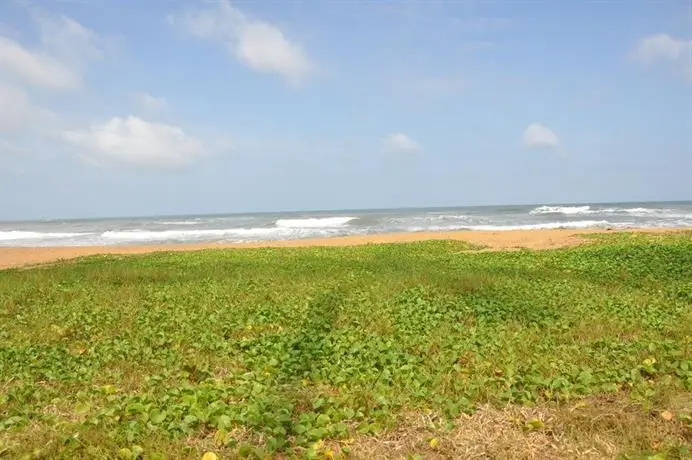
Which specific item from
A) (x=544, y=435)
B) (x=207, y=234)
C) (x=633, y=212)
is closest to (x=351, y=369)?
(x=544, y=435)

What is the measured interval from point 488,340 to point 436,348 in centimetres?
85

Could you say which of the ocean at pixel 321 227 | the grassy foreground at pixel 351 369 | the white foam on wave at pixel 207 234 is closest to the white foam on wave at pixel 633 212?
the ocean at pixel 321 227

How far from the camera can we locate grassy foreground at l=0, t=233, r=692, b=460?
4668 millimetres

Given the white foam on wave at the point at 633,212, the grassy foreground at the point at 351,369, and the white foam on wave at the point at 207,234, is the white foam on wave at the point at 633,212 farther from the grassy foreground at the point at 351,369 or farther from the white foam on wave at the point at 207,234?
the grassy foreground at the point at 351,369

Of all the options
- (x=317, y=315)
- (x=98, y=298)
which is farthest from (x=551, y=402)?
(x=98, y=298)

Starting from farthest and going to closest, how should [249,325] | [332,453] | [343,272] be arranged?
[343,272]
[249,325]
[332,453]

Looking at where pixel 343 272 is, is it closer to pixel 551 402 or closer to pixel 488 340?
pixel 488 340

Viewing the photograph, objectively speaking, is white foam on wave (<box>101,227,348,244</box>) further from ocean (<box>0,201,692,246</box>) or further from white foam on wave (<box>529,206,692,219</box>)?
white foam on wave (<box>529,206,692,219</box>)

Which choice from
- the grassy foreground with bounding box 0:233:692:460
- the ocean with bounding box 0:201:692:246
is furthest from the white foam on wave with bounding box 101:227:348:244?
the grassy foreground with bounding box 0:233:692:460

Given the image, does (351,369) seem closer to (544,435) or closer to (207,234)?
(544,435)

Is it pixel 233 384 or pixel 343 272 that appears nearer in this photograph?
pixel 233 384

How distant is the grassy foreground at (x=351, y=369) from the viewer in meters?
4.67

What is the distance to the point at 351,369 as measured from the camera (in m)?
6.48

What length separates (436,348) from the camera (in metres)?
7.59
